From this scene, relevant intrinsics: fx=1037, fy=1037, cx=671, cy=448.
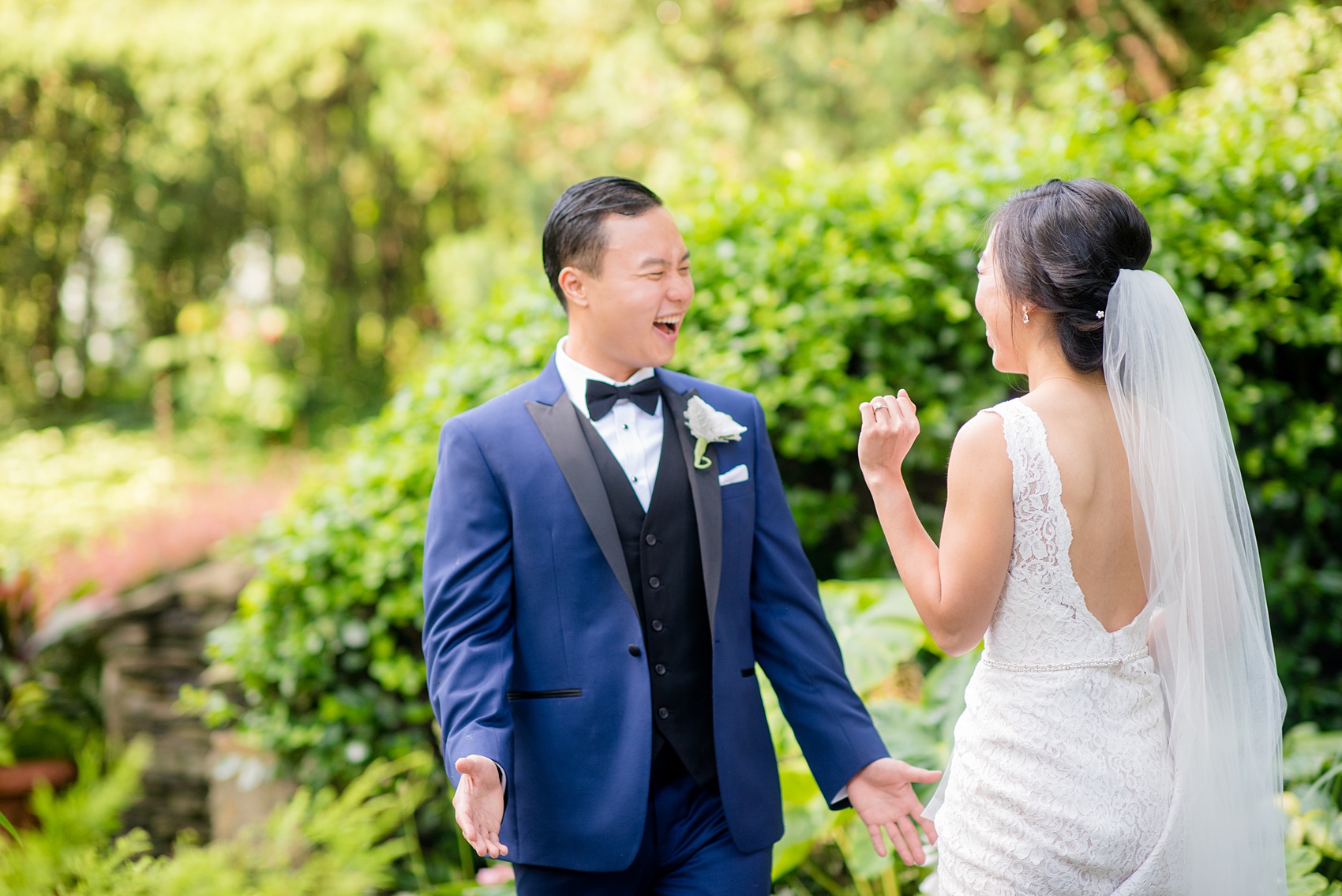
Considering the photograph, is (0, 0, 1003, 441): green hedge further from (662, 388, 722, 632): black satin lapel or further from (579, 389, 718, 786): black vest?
(579, 389, 718, 786): black vest

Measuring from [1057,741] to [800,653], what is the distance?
0.57m

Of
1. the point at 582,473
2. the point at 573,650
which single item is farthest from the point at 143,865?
the point at 582,473

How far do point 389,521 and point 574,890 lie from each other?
190 cm

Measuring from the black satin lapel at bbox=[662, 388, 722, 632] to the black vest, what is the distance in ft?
0.09

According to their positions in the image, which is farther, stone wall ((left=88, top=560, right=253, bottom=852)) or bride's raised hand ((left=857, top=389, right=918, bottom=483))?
stone wall ((left=88, top=560, right=253, bottom=852))

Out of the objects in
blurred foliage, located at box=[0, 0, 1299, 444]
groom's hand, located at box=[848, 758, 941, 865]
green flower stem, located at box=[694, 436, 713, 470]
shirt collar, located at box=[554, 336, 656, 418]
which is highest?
blurred foliage, located at box=[0, 0, 1299, 444]

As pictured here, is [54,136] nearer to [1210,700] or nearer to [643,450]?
[643,450]

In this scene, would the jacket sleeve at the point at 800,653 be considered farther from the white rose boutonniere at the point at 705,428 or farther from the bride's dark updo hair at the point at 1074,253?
the bride's dark updo hair at the point at 1074,253

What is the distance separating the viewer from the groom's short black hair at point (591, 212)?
2.23 meters

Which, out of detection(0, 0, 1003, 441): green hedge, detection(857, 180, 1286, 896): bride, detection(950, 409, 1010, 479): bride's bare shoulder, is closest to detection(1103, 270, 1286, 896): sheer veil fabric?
detection(857, 180, 1286, 896): bride

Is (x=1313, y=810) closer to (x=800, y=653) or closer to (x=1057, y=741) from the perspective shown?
(x=1057, y=741)

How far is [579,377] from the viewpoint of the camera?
7.62 feet

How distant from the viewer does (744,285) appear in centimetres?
396

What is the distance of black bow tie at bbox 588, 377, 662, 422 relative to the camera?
7.41 ft
